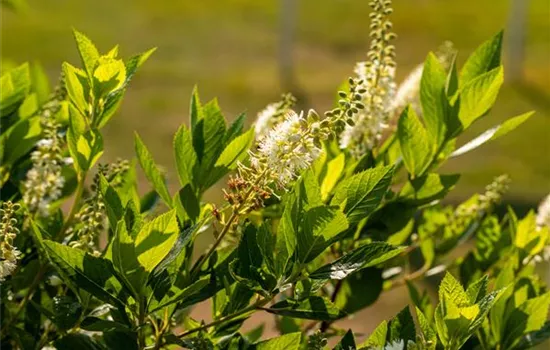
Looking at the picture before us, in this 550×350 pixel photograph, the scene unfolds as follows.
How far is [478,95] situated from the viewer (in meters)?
1.00

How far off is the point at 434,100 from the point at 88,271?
0.40 m

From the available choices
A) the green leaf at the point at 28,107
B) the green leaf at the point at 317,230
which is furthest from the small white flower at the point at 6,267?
the green leaf at the point at 28,107

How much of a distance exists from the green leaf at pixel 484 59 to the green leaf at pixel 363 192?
10.8 inches

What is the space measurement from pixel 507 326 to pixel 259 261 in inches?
11.1

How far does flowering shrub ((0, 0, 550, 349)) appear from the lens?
0.77 meters

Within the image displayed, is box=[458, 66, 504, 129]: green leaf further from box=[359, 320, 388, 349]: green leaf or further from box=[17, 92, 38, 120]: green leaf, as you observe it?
box=[17, 92, 38, 120]: green leaf

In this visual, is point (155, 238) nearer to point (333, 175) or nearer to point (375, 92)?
point (333, 175)

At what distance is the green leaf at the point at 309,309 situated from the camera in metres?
0.82

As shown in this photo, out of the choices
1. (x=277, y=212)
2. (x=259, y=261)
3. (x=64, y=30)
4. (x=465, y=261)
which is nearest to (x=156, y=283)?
(x=259, y=261)

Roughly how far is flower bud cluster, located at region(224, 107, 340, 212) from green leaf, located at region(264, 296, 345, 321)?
0.08m

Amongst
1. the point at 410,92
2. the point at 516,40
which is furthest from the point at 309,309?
the point at 516,40

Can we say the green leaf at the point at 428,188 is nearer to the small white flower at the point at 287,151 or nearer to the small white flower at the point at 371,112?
the small white flower at the point at 371,112

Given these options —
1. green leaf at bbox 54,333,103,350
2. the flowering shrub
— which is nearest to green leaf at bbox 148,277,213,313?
the flowering shrub

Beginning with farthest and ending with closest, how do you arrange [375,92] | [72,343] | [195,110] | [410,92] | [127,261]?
[410,92], [375,92], [195,110], [72,343], [127,261]
